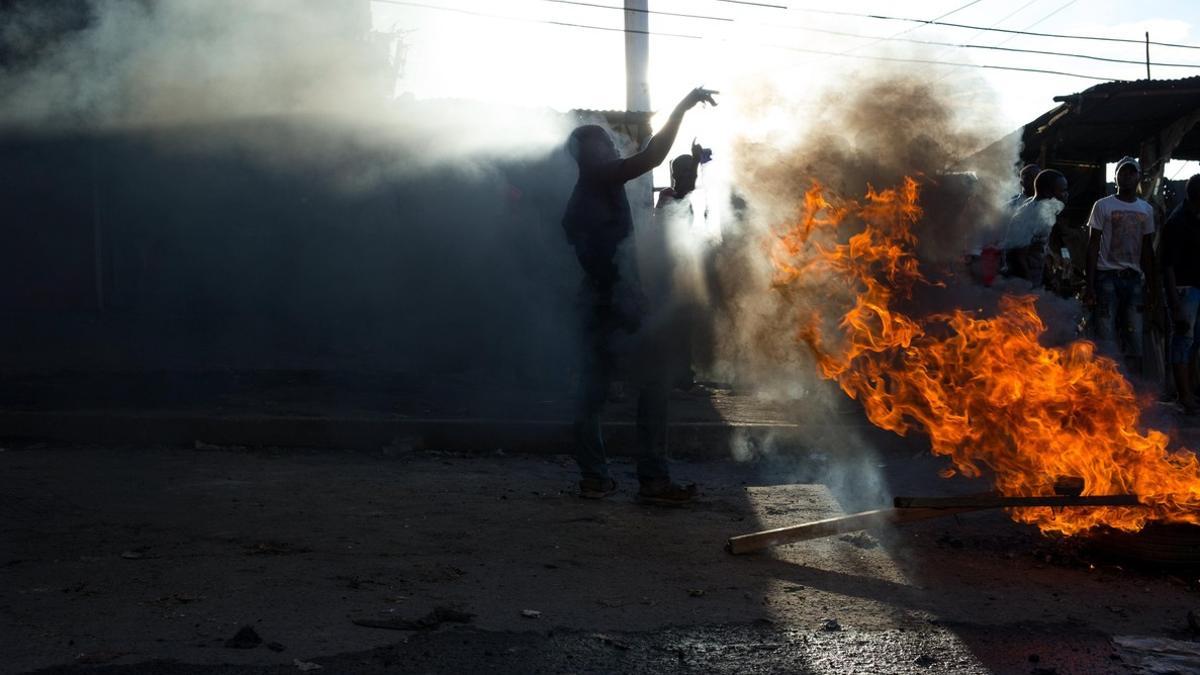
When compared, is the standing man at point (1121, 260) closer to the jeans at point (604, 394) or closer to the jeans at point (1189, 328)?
the jeans at point (1189, 328)

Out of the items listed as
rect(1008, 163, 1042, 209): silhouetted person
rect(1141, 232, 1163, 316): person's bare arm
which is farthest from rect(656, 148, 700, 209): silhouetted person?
rect(1141, 232, 1163, 316): person's bare arm

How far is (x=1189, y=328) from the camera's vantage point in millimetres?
8078

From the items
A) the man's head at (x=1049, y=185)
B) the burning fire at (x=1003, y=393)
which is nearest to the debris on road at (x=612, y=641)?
the burning fire at (x=1003, y=393)

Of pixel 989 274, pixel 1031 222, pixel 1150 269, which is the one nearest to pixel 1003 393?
pixel 989 274

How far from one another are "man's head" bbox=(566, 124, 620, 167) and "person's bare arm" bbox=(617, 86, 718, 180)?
0.63ft

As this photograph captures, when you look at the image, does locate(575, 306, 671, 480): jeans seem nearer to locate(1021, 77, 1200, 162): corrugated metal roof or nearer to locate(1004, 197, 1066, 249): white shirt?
locate(1004, 197, 1066, 249): white shirt

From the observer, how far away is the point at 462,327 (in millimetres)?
12961

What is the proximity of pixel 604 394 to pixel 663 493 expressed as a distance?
0.57 m

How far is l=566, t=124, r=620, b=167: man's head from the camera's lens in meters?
5.39

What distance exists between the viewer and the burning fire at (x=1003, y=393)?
418cm

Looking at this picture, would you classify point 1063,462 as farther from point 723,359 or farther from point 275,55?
point 275,55

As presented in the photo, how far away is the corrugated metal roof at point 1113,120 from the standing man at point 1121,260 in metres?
5.01

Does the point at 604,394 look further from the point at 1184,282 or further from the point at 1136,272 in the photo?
the point at 1184,282

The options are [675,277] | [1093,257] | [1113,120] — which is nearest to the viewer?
[675,277]
